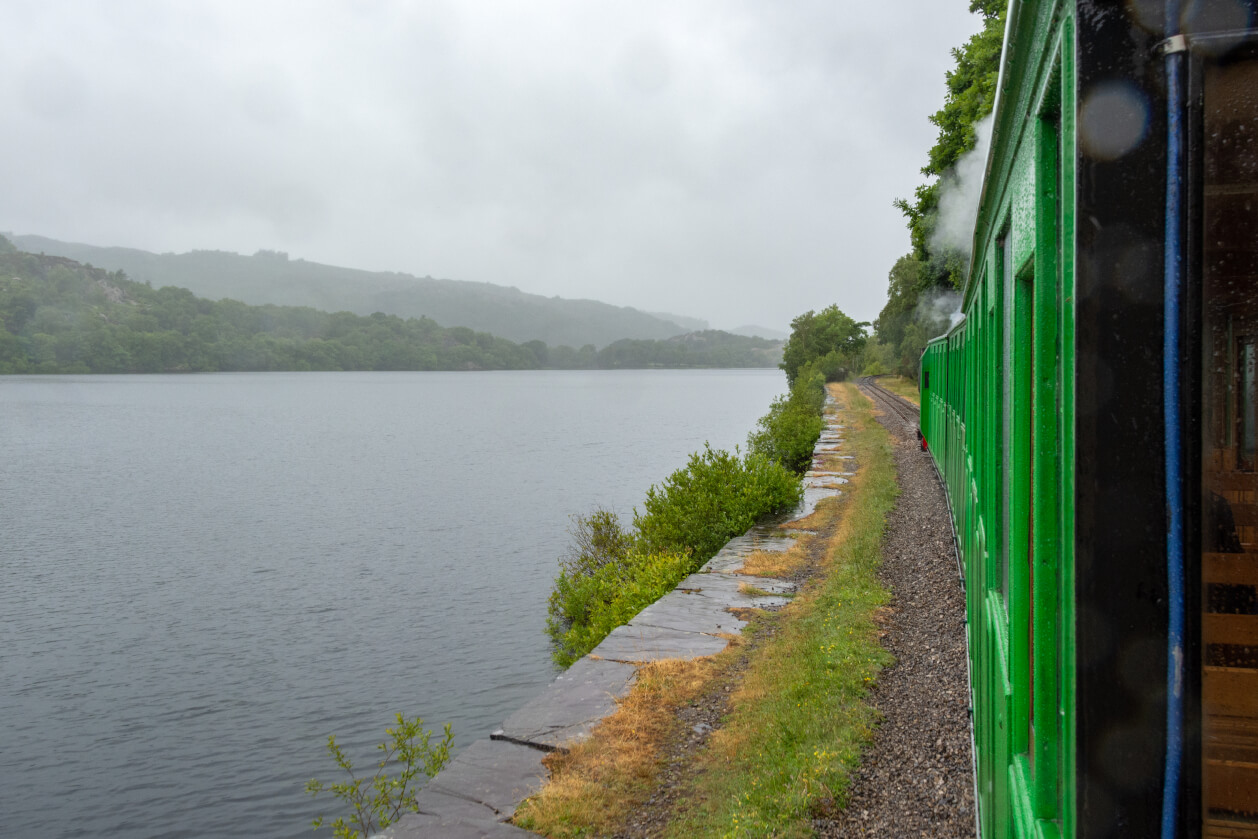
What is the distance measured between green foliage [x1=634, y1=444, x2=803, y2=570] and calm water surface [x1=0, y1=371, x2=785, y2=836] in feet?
7.93

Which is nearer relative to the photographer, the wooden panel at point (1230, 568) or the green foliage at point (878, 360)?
the wooden panel at point (1230, 568)

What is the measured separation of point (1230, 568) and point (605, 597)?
1026 cm

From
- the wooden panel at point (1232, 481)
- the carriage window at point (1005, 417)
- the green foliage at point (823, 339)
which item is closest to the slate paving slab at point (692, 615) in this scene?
the carriage window at point (1005, 417)

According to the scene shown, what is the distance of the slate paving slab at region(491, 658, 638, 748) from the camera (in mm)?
5418

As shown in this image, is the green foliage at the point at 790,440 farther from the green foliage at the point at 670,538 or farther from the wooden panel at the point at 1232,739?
the wooden panel at the point at 1232,739

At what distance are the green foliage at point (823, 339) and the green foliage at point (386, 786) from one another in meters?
62.6

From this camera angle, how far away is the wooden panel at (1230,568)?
854mm

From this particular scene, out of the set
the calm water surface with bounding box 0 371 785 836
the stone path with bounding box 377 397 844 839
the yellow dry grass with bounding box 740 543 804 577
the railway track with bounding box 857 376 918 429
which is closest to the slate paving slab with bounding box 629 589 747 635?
the stone path with bounding box 377 397 844 839

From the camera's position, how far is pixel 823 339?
2815 inches

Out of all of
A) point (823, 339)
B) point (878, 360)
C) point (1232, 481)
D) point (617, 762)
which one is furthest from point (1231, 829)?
point (878, 360)

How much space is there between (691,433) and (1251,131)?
46576mm

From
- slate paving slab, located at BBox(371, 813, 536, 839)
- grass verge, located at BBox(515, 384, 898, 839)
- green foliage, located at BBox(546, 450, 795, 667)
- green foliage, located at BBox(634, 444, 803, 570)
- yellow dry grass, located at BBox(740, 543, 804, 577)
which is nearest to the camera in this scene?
slate paving slab, located at BBox(371, 813, 536, 839)

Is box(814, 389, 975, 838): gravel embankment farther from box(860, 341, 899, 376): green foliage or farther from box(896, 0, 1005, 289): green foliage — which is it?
box(860, 341, 899, 376): green foliage

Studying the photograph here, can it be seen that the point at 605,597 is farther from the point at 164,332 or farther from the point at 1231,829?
the point at 164,332
